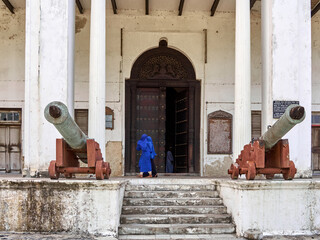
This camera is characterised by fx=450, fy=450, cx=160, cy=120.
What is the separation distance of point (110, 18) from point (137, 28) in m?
0.89

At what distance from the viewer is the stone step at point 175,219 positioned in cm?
766

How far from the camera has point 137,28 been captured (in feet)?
45.6

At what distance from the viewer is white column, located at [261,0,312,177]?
10234mm

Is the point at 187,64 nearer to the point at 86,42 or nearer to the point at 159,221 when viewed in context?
the point at 86,42

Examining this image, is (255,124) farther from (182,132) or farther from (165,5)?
(165,5)

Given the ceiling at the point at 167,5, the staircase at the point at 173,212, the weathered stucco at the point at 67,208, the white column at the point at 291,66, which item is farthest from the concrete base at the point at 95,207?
the ceiling at the point at 167,5

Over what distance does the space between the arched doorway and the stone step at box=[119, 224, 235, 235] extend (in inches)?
245

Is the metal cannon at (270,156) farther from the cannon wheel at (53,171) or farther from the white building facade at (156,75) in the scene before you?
Answer: the white building facade at (156,75)

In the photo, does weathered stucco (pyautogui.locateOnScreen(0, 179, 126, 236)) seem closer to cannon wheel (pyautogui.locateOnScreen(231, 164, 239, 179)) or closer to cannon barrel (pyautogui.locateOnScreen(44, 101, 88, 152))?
cannon barrel (pyautogui.locateOnScreen(44, 101, 88, 152))

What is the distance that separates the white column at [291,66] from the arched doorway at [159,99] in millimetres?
3760

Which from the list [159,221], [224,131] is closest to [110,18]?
[224,131]

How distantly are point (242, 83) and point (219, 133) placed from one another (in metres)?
3.43

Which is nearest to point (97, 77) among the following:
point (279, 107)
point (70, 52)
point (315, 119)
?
point (70, 52)

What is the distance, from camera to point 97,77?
Result: 1034cm
